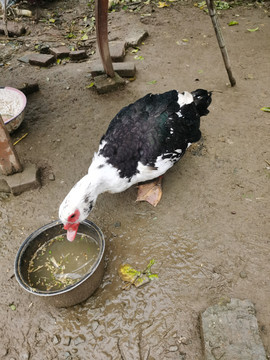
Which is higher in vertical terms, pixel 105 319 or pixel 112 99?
pixel 112 99

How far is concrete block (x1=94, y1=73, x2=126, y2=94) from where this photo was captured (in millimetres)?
4461

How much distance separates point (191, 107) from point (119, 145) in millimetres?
871

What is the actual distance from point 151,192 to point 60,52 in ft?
12.0

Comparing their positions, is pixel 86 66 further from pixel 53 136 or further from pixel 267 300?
pixel 267 300

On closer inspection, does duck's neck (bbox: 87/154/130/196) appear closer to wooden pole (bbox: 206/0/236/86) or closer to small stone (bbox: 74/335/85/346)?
small stone (bbox: 74/335/85/346)

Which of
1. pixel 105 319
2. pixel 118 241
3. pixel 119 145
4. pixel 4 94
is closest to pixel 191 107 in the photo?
pixel 119 145

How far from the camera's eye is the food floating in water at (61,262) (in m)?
2.45

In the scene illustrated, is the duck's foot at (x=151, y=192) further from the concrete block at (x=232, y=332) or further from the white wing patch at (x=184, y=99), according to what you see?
the concrete block at (x=232, y=332)

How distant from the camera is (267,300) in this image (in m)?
2.29

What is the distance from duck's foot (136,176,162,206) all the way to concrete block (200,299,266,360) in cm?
117

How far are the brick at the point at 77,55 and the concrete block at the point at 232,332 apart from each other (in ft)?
15.4

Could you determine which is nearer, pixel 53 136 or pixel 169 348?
pixel 169 348

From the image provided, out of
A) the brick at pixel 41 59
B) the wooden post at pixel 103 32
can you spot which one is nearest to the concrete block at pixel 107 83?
the wooden post at pixel 103 32

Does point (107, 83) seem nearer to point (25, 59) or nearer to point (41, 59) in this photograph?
point (41, 59)
